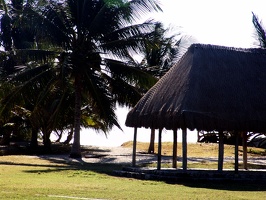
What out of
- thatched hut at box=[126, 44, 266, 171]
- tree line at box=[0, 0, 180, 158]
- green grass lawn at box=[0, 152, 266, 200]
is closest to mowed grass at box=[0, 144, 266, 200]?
green grass lawn at box=[0, 152, 266, 200]

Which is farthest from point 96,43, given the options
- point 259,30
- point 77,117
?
point 259,30

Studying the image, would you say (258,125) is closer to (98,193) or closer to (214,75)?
(214,75)

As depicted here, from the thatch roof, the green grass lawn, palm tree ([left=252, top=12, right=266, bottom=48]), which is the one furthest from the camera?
palm tree ([left=252, top=12, right=266, bottom=48])

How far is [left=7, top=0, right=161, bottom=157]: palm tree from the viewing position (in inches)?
1008

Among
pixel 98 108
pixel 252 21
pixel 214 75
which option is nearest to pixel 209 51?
pixel 214 75

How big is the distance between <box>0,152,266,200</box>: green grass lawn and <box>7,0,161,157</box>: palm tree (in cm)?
749

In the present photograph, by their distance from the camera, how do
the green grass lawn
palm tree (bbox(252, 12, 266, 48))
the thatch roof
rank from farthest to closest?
palm tree (bbox(252, 12, 266, 48))
the thatch roof
the green grass lawn

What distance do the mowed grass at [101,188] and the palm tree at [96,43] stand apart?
7493 millimetres

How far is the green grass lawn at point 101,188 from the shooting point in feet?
41.3

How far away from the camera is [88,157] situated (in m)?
28.0

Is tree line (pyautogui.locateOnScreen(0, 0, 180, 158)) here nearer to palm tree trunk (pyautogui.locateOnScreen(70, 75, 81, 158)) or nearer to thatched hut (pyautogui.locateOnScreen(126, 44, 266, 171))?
palm tree trunk (pyautogui.locateOnScreen(70, 75, 81, 158))

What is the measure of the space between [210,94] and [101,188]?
5.07 meters

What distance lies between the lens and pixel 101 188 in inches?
559

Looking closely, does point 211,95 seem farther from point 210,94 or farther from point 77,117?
point 77,117
